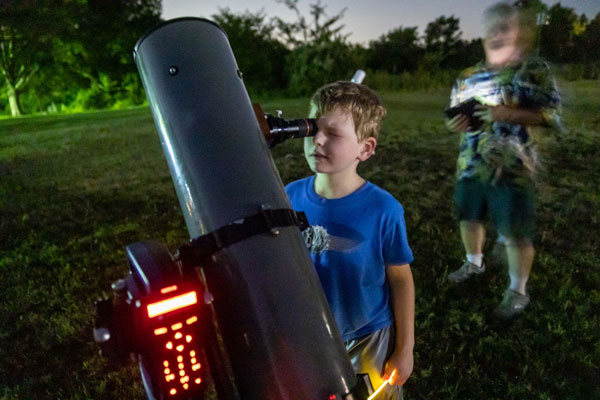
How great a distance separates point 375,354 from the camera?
1.54 metres

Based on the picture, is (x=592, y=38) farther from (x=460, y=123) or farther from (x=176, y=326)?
(x=176, y=326)

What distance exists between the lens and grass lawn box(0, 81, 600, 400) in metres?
2.33

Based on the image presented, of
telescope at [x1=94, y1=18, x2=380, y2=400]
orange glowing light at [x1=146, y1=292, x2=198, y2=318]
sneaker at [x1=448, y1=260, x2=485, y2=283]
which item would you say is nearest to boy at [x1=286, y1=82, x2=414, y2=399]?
Answer: telescope at [x1=94, y1=18, x2=380, y2=400]

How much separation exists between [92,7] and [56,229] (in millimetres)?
24529

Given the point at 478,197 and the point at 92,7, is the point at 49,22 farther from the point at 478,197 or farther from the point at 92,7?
the point at 478,197

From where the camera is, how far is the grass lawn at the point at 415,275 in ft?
7.64

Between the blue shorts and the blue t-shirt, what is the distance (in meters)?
1.48

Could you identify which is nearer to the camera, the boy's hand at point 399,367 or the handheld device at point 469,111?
the boy's hand at point 399,367

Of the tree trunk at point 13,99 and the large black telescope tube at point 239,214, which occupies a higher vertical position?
the tree trunk at point 13,99

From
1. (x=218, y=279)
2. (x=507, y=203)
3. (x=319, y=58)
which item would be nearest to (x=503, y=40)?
(x=507, y=203)

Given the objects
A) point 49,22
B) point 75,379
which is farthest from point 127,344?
point 49,22

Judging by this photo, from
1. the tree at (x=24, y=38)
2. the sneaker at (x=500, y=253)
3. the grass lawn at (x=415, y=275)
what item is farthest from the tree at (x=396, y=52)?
the sneaker at (x=500, y=253)

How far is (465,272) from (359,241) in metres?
2.09

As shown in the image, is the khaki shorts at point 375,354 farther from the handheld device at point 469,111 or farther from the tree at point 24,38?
the tree at point 24,38
